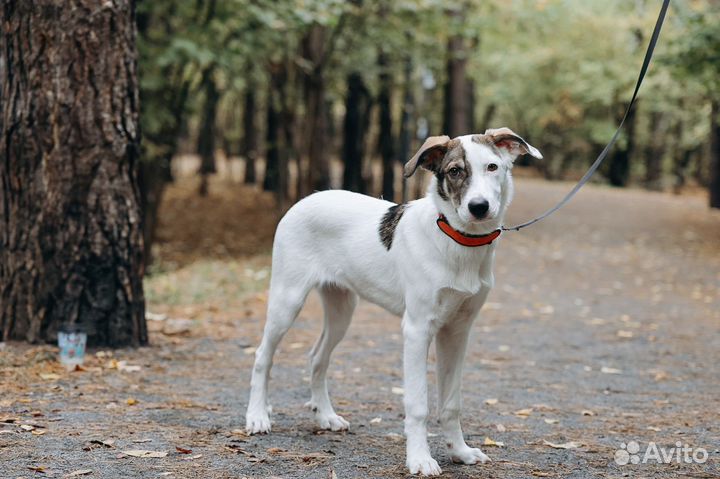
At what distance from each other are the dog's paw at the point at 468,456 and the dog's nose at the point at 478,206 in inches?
55.8

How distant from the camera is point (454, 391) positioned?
476 cm

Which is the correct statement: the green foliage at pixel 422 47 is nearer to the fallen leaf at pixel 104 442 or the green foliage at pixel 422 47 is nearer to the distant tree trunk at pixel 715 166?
the distant tree trunk at pixel 715 166

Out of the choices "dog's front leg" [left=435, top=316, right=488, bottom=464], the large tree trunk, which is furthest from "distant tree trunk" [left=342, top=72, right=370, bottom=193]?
"dog's front leg" [left=435, top=316, right=488, bottom=464]

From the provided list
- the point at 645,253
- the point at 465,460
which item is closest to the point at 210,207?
the point at 645,253

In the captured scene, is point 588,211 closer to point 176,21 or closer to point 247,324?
point 176,21

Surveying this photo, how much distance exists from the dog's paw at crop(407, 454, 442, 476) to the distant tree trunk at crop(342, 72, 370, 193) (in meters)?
16.9

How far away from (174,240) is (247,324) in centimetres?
1163

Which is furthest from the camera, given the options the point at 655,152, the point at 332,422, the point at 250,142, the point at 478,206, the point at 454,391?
the point at 655,152

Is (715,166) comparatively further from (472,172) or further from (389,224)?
(472,172)

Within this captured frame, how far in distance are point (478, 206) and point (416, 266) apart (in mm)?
613

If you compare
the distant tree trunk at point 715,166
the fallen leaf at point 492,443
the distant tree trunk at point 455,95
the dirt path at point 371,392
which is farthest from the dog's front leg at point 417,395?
the distant tree trunk at point 715,166

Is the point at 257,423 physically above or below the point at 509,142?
below

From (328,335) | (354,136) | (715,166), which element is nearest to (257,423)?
(328,335)

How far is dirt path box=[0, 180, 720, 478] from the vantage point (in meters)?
4.66
